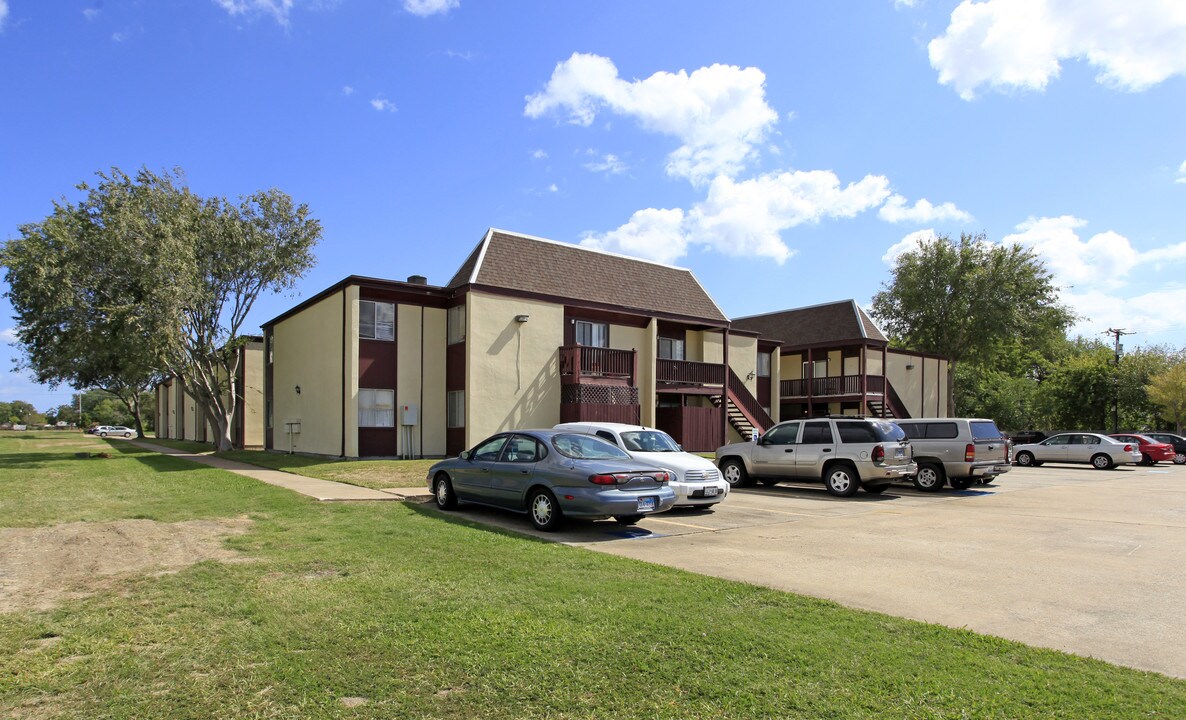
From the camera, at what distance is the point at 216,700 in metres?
3.97

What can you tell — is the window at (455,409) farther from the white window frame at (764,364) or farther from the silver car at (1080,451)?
the silver car at (1080,451)

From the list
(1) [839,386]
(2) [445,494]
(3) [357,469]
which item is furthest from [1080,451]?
(2) [445,494]

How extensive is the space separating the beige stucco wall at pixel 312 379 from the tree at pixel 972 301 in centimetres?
3490

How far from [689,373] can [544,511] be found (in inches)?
769

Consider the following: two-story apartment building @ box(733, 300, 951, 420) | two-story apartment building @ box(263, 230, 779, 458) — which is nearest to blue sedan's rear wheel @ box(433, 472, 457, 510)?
two-story apartment building @ box(263, 230, 779, 458)

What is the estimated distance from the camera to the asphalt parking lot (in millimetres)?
5859

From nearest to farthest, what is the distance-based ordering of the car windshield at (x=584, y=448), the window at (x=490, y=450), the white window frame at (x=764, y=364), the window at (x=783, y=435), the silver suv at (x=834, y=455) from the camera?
the car windshield at (x=584, y=448), the window at (x=490, y=450), the silver suv at (x=834, y=455), the window at (x=783, y=435), the white window frame at (x=764, y=364)

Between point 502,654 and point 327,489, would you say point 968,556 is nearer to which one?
point 502,654

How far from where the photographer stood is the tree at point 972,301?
42344 mm

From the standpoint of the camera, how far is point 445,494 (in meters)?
12.0

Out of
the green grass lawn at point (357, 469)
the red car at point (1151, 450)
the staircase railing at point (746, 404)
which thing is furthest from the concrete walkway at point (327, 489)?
the red car at point (1151, 450)

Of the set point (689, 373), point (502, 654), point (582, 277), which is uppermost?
point (582, 277)

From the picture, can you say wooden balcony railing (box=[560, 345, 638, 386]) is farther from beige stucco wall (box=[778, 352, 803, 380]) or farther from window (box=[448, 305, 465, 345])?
beige stucco wall (box=[778, 352, 803, 380])

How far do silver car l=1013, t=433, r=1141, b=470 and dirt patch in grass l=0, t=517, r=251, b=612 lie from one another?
97.3ft
